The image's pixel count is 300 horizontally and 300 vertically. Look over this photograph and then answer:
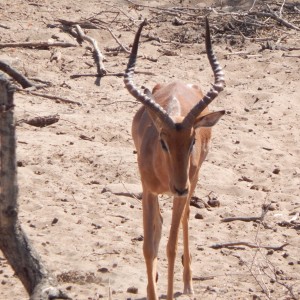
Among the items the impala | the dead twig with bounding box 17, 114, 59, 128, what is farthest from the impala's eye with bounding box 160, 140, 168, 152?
the dead twig with bounding box 17, 114, 59, 128

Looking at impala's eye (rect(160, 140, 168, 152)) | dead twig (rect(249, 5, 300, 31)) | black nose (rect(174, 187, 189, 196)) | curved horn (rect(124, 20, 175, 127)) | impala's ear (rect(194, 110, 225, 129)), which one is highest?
curved horn (rect(124, 20, 175, 127))

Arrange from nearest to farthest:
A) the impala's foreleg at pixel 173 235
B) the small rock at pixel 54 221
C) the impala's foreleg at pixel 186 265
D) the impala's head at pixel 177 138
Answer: the impala's head at pixel 177 138 → the impala's foreleg at pixel 173 235 → the impala's foreleg at pixel 186 265 → the small rock at pixel 54 221

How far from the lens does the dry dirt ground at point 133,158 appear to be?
7398 millimetres

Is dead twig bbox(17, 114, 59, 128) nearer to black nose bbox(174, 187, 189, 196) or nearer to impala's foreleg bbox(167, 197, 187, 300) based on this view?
impala's foreleg bbox(167, 197, 187, 300)

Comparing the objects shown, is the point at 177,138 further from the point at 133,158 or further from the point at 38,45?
the point at 38,45

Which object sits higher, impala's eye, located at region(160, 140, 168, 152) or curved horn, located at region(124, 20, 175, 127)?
curved horn, located at region(124, 20, 175, 127)

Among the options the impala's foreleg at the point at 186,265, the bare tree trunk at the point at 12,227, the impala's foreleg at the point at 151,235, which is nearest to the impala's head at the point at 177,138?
the impala's foreleg at the point at 151,235

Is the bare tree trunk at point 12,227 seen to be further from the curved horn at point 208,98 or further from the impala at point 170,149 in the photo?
the curved horn at point 208,98

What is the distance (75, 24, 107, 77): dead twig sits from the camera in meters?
12.5

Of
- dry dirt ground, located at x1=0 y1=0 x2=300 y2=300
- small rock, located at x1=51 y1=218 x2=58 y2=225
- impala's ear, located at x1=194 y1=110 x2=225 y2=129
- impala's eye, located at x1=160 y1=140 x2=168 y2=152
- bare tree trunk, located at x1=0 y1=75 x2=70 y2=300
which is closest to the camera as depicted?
bare tree trunk, located at x1=0 y1=75 x2=70 y2=300

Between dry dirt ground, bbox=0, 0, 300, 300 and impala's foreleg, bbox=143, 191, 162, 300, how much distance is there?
24 cm

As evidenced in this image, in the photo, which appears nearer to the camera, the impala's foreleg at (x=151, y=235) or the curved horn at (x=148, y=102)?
the curved horn at (x=148, y=102)

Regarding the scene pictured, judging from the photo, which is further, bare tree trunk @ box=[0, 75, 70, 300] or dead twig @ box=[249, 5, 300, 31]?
dead twig @ box=[249, 5, 300, 31]

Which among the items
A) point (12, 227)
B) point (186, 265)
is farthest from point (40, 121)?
point (12, 227)
